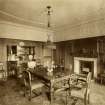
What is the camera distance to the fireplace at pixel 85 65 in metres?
4.61

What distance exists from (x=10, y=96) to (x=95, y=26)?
15.4ft

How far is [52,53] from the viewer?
659cm

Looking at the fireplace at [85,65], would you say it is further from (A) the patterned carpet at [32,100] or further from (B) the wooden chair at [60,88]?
(A) the patterned carpet at [32,100]

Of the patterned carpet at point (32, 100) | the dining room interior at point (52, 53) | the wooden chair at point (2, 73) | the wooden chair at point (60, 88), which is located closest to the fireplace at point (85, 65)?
the dining room interior at point (52, 53)

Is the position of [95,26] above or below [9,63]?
above

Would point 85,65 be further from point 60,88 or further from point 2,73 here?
point 2,73

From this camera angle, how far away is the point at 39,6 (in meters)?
3.22

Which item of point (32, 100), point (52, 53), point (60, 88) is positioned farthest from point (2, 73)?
point (52, 53)

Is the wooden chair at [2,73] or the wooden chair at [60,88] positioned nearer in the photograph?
the wooden chair at [60,88]

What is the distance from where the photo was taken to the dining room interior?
2.73 m

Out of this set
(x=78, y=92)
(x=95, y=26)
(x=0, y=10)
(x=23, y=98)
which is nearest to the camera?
(x=78, y=92)

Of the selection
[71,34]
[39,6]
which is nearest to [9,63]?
[39,6]

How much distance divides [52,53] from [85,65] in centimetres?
236

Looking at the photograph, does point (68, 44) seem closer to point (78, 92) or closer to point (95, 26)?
point (95, 26)
